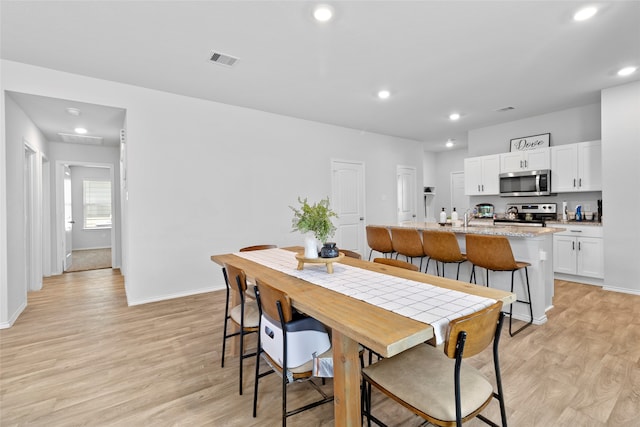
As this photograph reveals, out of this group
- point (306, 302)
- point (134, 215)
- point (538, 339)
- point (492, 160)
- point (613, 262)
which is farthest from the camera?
point (492, 160)

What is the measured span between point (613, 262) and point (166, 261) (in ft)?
20.1

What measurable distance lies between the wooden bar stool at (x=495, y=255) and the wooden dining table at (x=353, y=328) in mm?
1478

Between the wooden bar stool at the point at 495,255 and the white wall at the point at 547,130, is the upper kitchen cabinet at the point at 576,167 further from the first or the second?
the wooden bar stool at the point at 495,255

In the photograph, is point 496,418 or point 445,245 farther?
point 445,245

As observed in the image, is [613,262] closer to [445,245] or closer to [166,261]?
[445,245]

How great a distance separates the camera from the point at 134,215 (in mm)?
3840

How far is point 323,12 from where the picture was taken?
2.42 m

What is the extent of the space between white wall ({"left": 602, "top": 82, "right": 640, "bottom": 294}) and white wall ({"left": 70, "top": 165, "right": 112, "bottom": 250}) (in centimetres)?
1167

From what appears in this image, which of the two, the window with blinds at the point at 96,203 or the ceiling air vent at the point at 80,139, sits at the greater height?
the ceiling air vent at the point at 80,139

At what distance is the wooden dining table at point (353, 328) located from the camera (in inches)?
43.0

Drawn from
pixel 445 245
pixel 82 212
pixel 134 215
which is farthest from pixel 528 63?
pixel 82 212

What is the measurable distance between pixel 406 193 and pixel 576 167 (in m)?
3.20

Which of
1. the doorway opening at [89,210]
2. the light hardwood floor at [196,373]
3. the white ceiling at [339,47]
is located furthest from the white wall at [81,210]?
the white ceiling at [339,47]

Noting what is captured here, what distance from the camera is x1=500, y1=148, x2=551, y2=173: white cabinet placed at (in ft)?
16.7
